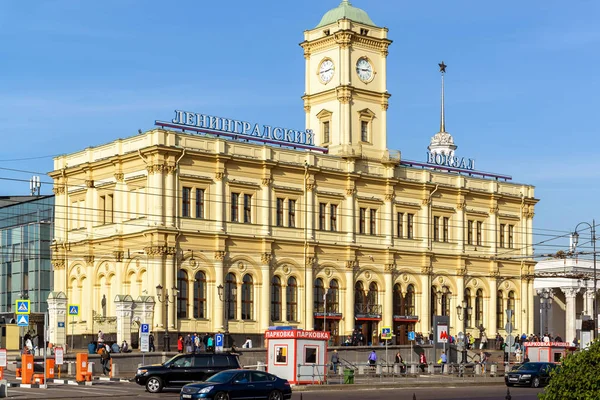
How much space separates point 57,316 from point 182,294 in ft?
28.6

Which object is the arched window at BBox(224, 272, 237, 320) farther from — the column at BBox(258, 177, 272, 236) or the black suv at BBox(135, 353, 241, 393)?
the black suv at BBox(135, 353, 241, 393)

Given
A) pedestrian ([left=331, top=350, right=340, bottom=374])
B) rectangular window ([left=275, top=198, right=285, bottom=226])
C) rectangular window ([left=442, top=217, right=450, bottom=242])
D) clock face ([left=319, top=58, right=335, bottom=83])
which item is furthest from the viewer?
rectangular window ([left=442, top=217, right=450, bottom=242])

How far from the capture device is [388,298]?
86.6m

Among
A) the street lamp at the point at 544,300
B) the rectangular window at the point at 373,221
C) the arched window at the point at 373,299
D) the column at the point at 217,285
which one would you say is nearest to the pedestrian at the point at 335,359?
the column at the point at 217,285

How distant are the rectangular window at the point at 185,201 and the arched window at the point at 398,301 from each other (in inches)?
812

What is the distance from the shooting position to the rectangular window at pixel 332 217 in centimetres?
8412

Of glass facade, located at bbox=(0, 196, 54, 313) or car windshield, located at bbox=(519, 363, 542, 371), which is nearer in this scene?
car windshield, located at bbox=(519, 363, 542, 371)

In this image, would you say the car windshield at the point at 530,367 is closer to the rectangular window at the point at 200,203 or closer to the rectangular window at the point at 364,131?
the rectangular window at the point at 200,203

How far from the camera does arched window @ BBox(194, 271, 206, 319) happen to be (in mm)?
75938

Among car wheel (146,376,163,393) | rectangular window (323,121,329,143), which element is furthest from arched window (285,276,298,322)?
car wheel (146,376,163,393)

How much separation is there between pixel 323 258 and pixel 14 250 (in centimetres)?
3163

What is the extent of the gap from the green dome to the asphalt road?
42.1m

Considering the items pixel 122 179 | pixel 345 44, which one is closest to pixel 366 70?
pixel 345 44

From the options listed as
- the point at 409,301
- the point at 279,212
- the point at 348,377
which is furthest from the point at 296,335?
the point at 409,301
